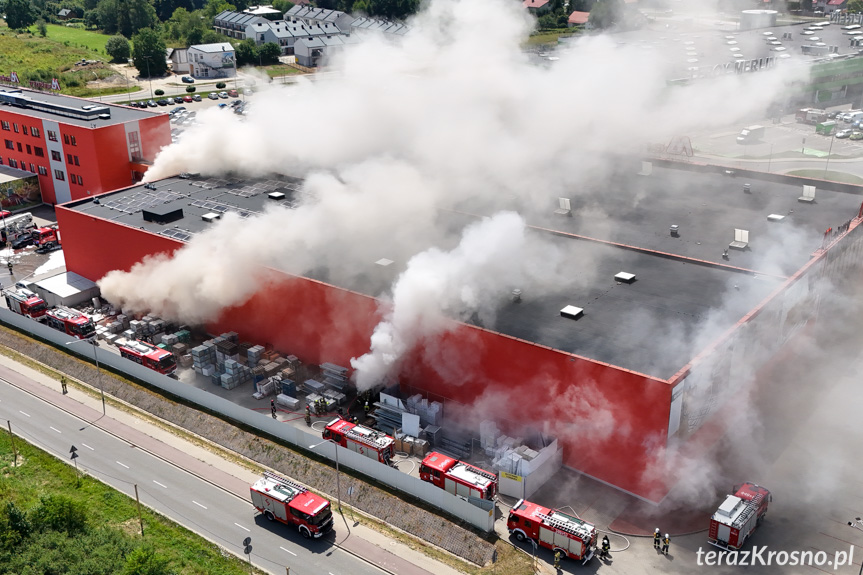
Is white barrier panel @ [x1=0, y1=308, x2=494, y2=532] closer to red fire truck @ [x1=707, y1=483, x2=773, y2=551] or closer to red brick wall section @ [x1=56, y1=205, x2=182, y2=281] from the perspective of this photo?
red brick wall section @ [x1=56, y1=205, x2=182, y2=281]

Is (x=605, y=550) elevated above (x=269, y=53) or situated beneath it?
situated beneath

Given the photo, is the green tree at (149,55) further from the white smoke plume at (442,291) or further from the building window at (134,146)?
the white smoke plume at (442,291)

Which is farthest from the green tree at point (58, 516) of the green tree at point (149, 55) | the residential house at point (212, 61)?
the green tree at point (149, 55)

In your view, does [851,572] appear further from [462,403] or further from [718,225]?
[718,225]

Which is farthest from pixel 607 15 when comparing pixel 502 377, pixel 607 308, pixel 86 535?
pixel 86 535

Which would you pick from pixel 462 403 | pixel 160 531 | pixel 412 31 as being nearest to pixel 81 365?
pixel 160 531

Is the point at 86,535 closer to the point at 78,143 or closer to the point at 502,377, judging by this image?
the point at 502,377
